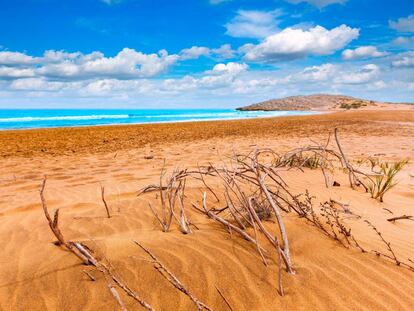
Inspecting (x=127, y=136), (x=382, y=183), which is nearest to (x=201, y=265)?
(x=382, y=183)

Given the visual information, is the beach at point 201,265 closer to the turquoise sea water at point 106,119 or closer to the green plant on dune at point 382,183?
the green plant on dune at point 382,183

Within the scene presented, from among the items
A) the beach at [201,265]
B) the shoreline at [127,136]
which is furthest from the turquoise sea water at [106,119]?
the beach at [201,265]

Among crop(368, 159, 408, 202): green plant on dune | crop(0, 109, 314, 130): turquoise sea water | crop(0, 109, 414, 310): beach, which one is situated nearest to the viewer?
crop(0, 109, 414, 310): beach

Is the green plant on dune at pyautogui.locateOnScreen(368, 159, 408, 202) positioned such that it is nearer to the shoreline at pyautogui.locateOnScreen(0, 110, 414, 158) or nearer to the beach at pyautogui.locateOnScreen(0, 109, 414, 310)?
the beach at pyautogui.locateOnScreen(0, 109, 414, 310)

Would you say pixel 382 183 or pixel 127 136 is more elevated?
pixel 382 183

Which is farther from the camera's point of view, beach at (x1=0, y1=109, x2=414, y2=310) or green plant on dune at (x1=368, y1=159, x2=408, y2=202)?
green plant on dune at (x1=368, y1=159, x2=408, y2=202)

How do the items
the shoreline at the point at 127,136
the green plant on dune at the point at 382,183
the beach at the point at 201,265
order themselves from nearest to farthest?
the beach at the point at 201,265, the green plant on dune at the point at 382,183, the shoreline at the point at 127,136

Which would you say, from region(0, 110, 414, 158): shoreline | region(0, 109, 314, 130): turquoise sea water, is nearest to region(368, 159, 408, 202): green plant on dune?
region(0, 110, 414, 158): shoreline

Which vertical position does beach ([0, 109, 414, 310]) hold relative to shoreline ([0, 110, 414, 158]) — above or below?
above

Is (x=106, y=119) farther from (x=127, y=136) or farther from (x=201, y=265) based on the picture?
(x=201, y=265)

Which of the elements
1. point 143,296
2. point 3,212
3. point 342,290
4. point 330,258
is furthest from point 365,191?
point 3,212

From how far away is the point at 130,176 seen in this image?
621 cm

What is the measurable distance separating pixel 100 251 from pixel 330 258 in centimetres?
154

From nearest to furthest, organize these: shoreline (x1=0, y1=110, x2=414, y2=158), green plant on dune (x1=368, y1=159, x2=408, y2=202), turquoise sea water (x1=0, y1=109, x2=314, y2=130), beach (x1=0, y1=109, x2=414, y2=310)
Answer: beach (x1=0, y1=109, x2=414, y2=310), green plant on dune (x1=368, y1=159, x2=408, y2=202), shoreline (x1=0, y1=110, x2=414, y2=158), turquoise sea water (x1=0, y1=109, x2=314, y2=130)
